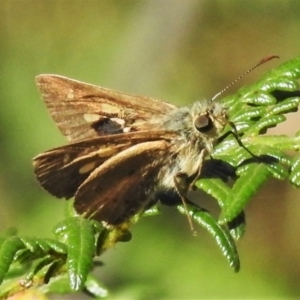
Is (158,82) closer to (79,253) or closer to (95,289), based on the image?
(95,289)

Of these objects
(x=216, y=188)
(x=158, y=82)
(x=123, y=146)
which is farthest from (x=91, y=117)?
(x=158, y=82)

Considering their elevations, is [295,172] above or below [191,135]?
below

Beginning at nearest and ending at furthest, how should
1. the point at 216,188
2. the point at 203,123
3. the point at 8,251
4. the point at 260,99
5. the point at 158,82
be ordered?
the point at 8,251, the point at 216,188, the point at 260,99, the point at 203,123, the point at 158,82

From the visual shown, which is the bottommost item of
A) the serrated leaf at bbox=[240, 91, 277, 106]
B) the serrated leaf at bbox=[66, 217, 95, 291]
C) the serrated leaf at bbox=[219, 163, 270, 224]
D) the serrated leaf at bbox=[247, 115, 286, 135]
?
the serrated leaf at bbox=[66, 217, 95, 291]

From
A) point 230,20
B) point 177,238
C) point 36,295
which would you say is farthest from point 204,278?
point 36,295

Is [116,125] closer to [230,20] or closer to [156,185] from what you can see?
[156,185]

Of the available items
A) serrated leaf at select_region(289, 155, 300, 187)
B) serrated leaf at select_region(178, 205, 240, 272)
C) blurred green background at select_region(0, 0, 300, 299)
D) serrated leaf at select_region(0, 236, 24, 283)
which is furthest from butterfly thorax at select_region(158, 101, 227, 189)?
blurred green background at select_region(0, 0, 300, 299)

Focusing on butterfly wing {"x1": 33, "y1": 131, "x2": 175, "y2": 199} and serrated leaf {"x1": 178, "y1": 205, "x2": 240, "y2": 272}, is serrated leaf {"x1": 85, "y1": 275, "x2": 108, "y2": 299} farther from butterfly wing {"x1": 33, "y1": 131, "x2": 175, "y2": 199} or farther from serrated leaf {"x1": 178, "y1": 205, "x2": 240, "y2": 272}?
serrated leaf {"x1": 178, "y1": 205, "x2": 240, "y2": 272}
